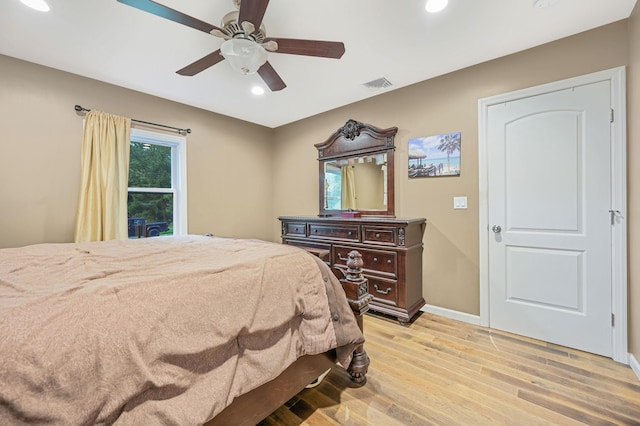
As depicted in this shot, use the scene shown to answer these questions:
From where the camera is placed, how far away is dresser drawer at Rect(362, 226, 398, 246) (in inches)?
106

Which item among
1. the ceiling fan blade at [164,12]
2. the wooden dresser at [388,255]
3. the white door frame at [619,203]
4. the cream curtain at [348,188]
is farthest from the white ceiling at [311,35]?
the wooden dresser at [388,255]

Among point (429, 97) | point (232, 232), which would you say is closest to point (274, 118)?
point (232, 232)

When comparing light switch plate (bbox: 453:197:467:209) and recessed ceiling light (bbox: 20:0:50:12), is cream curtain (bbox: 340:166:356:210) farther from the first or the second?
recessed ceiling light (bbox: 20:0:50:12)

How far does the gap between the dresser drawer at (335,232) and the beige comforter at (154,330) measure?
1.42 meters

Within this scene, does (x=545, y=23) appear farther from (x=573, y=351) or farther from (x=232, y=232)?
(x=232, y=232)

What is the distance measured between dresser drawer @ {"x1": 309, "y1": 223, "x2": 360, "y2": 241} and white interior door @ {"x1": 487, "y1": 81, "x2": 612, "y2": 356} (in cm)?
131

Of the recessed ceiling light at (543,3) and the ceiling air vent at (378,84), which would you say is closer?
the recessed ceiling light at (543,3)

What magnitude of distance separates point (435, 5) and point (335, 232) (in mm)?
2189

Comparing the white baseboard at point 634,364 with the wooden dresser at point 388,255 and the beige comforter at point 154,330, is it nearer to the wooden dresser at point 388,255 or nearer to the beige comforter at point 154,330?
the wooden dresser at point 388,255

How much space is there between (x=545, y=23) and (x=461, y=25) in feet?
2.09

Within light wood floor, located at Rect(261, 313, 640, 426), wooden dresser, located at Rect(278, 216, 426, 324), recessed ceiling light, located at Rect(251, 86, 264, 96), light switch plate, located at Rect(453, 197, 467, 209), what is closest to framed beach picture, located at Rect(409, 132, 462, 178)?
light switch plate, located at Rect(453, 197, 467, 209)

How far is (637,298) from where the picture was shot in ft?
6.09

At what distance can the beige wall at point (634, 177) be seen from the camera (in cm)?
184

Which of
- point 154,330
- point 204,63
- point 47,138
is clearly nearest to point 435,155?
point 204,63
